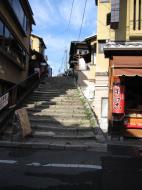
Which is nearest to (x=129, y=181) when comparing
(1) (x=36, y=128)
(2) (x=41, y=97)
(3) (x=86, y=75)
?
(1) (x=36, y=128)

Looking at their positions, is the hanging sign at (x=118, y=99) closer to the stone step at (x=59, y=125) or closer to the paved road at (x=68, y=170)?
the stone step at (x=59, y=125)

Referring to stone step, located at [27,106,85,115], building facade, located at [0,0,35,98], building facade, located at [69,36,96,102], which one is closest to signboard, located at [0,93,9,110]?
stone step, located at [27,106,85,115]

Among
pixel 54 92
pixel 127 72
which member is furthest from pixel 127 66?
pixel 54 92

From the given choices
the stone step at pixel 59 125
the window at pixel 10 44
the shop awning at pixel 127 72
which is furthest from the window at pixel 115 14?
the window at pixel 10 44

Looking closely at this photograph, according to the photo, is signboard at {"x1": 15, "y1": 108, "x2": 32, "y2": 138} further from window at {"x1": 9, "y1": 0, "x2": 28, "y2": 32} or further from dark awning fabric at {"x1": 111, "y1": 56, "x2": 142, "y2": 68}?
window at {"x1": 9, "y1": 0, "x2": 28, "y2": 32}

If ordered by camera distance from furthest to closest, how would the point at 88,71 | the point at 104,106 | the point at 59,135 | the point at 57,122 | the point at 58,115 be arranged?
1. the point at 88,71
2. the point at 104,106
3. the point at 58,115
4. the point at 57,122
5. the point at 59,135

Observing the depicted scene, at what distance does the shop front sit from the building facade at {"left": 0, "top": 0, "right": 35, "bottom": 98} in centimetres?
573

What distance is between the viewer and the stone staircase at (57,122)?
48.1 feet

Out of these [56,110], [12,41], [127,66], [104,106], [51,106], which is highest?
[12,41]

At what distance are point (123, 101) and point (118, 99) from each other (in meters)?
0.24

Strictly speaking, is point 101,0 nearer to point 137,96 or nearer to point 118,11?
point 118,11

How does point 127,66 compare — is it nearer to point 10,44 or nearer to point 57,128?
point 57,128

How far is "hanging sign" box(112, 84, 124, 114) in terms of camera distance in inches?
695

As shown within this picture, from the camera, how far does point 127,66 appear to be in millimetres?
17406
